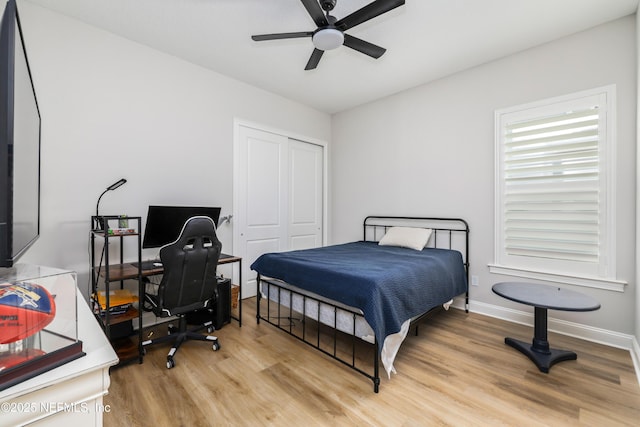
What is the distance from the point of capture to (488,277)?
126 inches

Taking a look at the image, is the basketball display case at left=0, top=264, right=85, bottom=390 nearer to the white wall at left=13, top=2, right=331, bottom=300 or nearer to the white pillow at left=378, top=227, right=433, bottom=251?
the white wall at left=13, top=2, right=331, bottom=300

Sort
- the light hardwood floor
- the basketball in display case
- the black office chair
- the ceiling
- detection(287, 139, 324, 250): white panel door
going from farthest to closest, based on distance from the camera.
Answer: detection(287, 139, 324, 250): white panel door
the ceiling
the black office chair
the light hardwood floor
the basketball in display case

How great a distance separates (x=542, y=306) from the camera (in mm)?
2039

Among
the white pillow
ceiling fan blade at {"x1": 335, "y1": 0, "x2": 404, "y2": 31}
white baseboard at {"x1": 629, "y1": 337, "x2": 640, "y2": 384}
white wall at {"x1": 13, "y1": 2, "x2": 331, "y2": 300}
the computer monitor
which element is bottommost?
white baseboard at {"x1": 629, "y1": 337, "x2": 640, "y2": 384}

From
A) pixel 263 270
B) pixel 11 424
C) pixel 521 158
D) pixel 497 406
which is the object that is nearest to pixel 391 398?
pixel 497 406

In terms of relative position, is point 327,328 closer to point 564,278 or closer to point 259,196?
point 259,196

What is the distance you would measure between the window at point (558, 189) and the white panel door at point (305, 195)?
259 centimetres

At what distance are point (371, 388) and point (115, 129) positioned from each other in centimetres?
308

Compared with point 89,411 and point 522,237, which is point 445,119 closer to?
point 522,237

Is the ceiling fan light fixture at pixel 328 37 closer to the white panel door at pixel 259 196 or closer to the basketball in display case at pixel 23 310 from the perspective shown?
the white panel door at pixel 259 196

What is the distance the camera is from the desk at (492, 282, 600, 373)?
2064 mm

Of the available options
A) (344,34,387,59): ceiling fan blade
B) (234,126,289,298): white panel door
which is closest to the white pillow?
(234,126,289,298): white panel door

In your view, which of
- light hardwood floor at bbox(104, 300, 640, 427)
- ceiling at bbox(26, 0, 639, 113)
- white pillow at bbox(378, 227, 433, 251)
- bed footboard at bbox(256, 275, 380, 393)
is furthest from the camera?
white pillow at bbox(378, 227, 433, 251)

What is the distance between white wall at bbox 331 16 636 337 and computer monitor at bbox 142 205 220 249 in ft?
8.40
